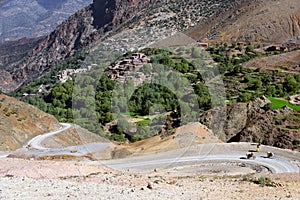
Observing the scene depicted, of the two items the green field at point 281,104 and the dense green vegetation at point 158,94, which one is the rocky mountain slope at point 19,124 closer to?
the dense green vegetation at point 158,94

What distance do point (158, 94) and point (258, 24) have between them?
78615 millimetres

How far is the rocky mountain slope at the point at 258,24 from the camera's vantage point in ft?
350

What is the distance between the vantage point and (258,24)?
109188 millimetres

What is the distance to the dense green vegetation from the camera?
101 feet

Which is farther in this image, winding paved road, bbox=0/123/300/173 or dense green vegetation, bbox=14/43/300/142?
dense green vegetation, bbox=14/43/300/142

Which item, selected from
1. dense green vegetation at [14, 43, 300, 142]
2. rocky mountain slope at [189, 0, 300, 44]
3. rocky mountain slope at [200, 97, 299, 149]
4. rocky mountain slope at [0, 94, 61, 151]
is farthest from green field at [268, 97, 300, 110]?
rocky mountain slope at [189, 0, 300, 44]

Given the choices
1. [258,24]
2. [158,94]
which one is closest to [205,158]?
[158,94]

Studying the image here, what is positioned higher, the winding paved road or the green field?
the green field

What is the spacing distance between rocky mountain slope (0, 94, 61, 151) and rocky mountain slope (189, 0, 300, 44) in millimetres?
69368

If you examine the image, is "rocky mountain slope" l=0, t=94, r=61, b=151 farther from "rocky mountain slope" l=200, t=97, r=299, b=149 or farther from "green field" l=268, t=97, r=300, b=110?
"green field" l=268, t=97, r=300, b=110

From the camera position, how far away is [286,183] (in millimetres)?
18875

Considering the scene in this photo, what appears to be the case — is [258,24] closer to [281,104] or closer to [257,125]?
[281,104]

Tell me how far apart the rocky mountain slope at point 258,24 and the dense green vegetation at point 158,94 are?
33.5 metres

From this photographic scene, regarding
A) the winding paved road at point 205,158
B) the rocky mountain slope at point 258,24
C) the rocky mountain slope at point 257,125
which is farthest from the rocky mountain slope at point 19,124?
the rocky mountain slope at point 258,24
